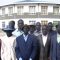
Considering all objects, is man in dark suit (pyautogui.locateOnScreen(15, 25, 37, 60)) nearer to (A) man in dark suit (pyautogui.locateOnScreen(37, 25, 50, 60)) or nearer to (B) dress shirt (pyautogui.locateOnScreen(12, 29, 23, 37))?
(A) man in dark suit (pyautogui.locateOnScreen(37, 25, 50, 60))

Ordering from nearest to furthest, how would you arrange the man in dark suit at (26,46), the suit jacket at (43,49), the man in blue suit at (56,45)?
the man in blue suit at (56,45), the man in dark suit at (26,46), the suit jacket at (43,49)

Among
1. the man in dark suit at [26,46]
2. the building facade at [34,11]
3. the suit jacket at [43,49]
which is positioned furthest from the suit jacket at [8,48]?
the building facade at [34,11]

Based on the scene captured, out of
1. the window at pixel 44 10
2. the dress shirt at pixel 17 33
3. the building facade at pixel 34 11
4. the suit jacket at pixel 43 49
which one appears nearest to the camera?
the suit jacket at pixel 43 49

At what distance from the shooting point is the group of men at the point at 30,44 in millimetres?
8602

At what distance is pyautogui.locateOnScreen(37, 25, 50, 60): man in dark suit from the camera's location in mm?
9106

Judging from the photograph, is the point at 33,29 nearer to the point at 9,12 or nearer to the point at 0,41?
the point at 0,41

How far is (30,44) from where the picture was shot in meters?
8.78

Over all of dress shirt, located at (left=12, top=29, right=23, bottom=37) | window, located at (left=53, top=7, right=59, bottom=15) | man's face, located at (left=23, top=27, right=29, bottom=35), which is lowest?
dress shirt, located at (left=12, top=29, right=23, bottom=37)

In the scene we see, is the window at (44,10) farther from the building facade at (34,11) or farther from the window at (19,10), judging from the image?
the window at (19,10)

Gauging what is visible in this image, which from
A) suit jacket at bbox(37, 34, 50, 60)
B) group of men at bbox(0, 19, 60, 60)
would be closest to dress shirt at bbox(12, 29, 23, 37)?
group of men at bbox(0, 19, 60, 60)

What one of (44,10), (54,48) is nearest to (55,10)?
(44,10)

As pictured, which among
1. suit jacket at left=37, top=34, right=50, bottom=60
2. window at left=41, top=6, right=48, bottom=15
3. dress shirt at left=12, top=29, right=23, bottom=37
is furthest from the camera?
window at left=41, top=6, right=48, bottom=15

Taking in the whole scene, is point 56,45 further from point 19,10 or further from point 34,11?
point 19,10

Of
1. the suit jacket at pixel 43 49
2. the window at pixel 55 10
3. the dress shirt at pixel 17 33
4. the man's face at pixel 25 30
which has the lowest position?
the suit jacket at pixel 43 49
